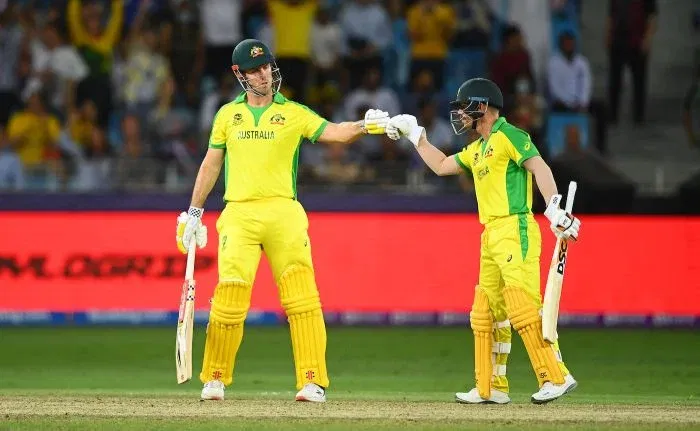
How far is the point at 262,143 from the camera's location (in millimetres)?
9438

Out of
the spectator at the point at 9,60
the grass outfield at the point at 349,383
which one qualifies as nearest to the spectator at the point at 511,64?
the grass outfield at the point at 349,383

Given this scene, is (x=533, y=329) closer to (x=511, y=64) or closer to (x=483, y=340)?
(x=483, y=340)

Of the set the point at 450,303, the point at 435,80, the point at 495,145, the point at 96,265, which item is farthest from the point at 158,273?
the point at 495,145

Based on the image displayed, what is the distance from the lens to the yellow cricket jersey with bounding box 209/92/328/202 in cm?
944

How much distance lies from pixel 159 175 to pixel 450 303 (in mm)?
3442

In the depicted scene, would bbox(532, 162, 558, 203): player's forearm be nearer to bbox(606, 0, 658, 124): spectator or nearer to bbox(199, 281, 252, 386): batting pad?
bbox(199, 281, 252, 386): batting pad

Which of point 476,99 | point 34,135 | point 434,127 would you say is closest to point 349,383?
point 476,99

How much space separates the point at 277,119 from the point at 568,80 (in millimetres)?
8951

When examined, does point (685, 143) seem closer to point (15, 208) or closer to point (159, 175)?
point (159, 175)

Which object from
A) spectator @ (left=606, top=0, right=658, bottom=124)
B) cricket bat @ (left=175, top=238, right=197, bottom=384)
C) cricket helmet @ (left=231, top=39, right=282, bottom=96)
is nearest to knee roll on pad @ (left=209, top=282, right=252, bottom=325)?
cricket bat @ (left=175, top=238, right=197, bottom=384)

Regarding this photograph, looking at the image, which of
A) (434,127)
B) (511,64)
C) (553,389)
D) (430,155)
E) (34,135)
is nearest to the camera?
(553,389)

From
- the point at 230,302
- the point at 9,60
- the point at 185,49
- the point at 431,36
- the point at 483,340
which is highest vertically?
the point at 431,36

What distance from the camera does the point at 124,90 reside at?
18094 mm

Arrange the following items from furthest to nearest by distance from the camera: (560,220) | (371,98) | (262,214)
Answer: (371,98), (262,214), (560,220)
